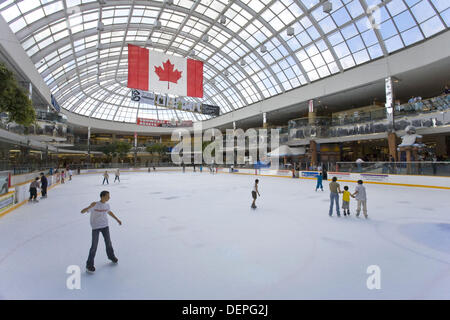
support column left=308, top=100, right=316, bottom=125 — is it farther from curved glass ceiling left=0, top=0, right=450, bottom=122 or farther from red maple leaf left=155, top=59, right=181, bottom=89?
red maple leaf left=155, top=59, right=181, bottom=89

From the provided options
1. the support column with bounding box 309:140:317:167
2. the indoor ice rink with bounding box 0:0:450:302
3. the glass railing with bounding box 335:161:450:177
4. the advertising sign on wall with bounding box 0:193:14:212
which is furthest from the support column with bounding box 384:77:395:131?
the advertising sign on wall with bounding box 0:193:14:212

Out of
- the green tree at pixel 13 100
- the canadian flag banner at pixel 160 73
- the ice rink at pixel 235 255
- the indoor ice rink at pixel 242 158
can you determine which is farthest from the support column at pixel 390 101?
the green tree at pixel 13 100

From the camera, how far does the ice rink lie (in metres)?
3.28

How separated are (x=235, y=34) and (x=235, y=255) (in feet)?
96.8

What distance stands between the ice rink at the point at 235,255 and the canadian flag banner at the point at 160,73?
12.3 m

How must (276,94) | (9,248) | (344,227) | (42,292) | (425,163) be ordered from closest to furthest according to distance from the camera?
1. (42,292)
2. (9,248)
3. (344,227)
4. (425,163)
5. (276,94)

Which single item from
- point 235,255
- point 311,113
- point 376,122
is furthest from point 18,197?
point 311,113

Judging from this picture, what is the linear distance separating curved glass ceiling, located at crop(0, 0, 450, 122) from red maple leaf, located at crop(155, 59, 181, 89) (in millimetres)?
5314

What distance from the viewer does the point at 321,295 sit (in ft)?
10.2

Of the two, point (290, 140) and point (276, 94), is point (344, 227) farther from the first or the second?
point (276, 94)

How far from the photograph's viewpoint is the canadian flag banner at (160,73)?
687 inches

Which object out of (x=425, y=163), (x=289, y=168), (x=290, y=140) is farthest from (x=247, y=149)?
(x=425, y=163)

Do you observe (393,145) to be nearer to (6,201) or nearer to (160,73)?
(160,73)
